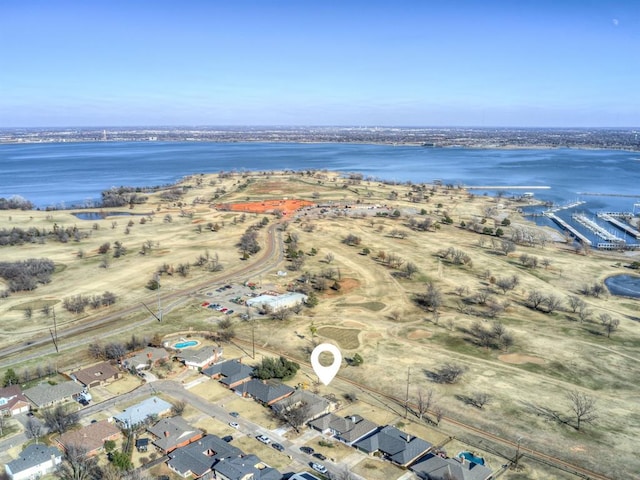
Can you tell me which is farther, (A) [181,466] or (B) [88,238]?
(B) [88,238]

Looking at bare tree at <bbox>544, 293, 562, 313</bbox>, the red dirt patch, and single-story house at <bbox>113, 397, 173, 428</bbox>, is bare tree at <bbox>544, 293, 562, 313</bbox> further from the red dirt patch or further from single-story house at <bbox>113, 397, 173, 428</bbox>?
the red dirt patch

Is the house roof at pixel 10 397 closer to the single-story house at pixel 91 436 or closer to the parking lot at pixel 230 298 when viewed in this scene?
the single-story house at pixel 91 436

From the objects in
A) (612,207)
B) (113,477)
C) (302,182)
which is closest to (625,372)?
(113,477)

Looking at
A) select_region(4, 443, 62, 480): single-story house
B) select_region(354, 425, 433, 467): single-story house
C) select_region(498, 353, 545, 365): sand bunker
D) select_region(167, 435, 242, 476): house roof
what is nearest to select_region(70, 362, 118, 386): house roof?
select_region(4, 443, 62, 480): single-story house

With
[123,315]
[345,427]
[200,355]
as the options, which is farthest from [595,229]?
[123,315]

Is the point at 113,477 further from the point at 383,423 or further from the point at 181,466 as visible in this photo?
the point at 383,423

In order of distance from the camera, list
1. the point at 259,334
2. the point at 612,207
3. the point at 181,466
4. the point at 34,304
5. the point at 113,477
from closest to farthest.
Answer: the point at 113,477
the point at 181,466
the point at 259,334
the point at 34,304
the point at 612,207
